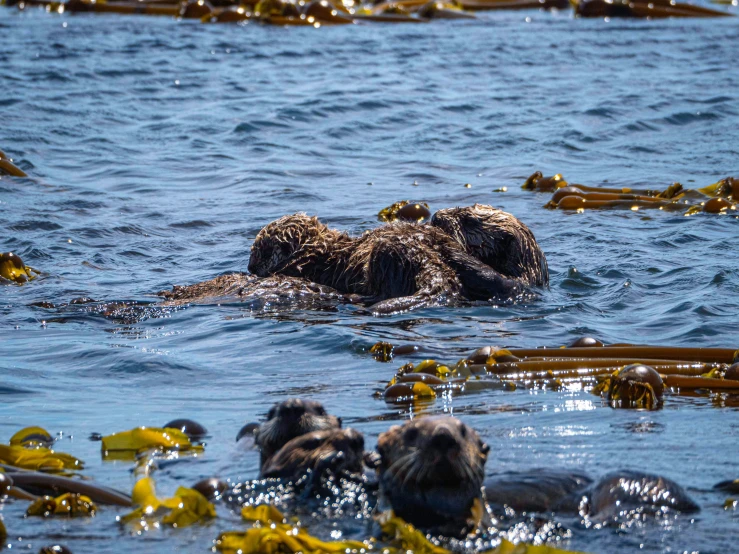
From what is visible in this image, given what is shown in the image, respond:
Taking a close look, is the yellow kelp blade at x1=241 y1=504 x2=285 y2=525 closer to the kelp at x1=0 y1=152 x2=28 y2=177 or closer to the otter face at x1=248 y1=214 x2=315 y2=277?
the otter face at x1=248 y1=214 x2=315 y2=277

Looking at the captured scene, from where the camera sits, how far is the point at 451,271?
7.20 m

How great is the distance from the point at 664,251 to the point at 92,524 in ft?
19.3

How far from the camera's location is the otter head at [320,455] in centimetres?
378

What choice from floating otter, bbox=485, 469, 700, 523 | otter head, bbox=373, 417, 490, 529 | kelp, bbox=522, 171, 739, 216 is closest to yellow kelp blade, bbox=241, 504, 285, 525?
otter head, bbox=373, 417, 490, 529

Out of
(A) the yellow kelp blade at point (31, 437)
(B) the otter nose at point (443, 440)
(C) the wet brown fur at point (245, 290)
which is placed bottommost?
(C) the wet brown fur at point (245, 290)

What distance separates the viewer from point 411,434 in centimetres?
360

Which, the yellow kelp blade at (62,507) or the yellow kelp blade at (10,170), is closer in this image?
the yellow kelp blade at (62,507)

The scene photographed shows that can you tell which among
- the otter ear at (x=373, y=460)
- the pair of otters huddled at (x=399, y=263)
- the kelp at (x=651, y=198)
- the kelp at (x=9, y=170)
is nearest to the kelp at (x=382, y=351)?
the pair of otters huddled at (x=399, y=263)

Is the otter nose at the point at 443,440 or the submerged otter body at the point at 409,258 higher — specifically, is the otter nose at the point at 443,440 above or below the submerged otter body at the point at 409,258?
above

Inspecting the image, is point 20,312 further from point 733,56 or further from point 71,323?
point 733,56

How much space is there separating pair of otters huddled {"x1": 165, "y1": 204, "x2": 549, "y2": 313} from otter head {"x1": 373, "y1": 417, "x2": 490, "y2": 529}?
3.19 m

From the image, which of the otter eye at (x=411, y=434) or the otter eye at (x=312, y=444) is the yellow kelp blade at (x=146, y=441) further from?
the otter eye at (x=411, y=434)

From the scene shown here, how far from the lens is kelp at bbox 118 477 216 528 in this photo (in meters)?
3.64

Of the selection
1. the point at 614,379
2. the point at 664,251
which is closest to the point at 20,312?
the point at 614,379
